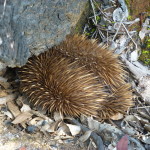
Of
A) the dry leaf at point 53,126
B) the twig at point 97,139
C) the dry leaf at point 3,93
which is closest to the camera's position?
the twig at point 97,139

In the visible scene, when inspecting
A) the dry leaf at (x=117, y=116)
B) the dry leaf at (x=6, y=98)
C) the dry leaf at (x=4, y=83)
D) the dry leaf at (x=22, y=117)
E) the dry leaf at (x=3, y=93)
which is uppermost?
the dry leaf at (x=4, y=83)

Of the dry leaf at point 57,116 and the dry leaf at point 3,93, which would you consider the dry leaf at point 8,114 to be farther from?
the dry leaf at point 57,116

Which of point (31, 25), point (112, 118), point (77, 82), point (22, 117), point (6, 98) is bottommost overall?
point (112, 118)

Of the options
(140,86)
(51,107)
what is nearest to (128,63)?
(140,86)

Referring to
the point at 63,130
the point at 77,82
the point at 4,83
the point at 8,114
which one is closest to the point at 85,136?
the point at 63,130

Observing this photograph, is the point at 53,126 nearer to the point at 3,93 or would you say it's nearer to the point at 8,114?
the point at 8,114

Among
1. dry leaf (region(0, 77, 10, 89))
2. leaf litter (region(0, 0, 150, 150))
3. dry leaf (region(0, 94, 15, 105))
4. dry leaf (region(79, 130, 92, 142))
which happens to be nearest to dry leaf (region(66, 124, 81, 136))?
leaf litter (region(0, 0, 150, 150))

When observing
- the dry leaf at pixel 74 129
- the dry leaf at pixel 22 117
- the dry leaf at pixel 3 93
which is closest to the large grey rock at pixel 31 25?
the dry leaf at pixel 22 117
